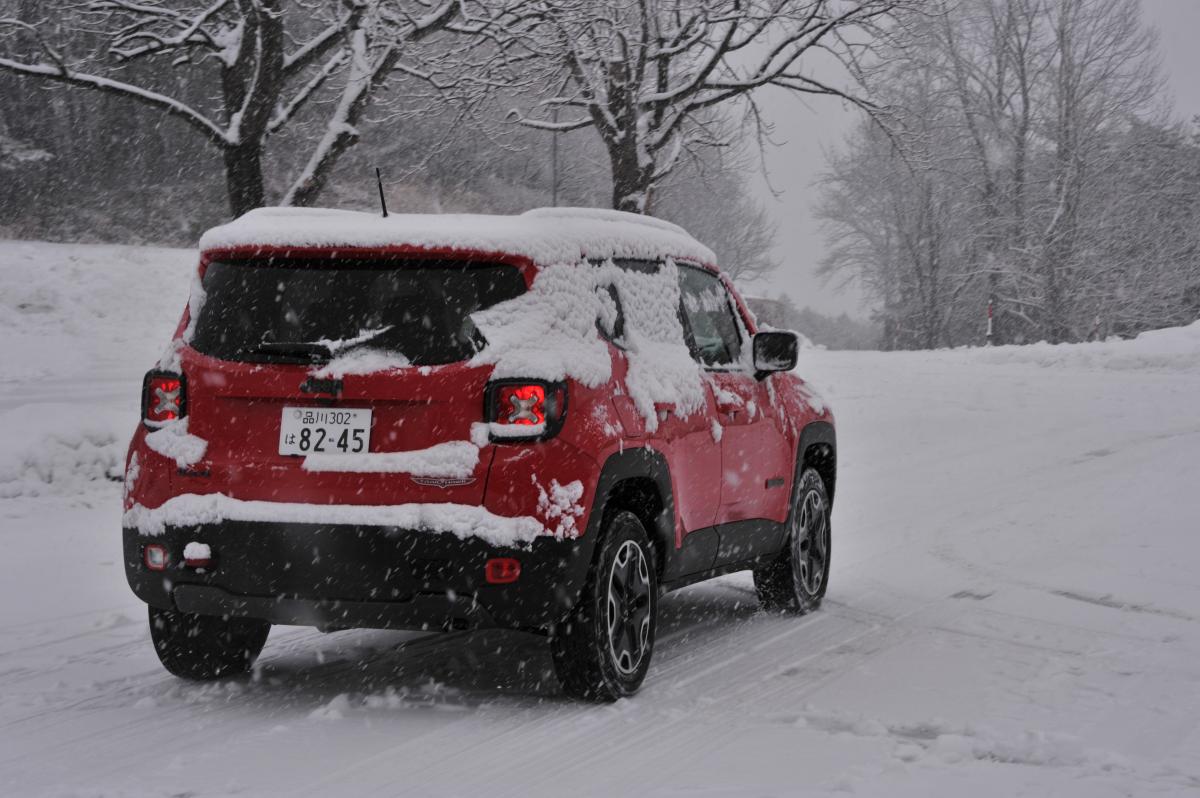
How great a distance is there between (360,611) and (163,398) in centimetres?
111

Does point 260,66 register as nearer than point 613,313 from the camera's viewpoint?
No

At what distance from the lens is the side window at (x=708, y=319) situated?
635 centimetres

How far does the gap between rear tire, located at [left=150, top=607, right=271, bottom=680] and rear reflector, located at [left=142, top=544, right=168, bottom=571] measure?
318mm

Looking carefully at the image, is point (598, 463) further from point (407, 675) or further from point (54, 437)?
point (54, 437)

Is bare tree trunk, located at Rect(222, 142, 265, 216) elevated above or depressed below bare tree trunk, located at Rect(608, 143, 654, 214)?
→ below

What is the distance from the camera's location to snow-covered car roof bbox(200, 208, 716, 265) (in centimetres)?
502

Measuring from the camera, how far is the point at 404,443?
4.86m

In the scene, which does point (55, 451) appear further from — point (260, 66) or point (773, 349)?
point (773, 349)

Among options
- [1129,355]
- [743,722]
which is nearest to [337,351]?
[743,722]

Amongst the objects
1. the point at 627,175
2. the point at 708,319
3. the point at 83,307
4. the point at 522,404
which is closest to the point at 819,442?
the point at 708,319

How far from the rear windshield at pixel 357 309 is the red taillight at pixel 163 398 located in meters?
0.16

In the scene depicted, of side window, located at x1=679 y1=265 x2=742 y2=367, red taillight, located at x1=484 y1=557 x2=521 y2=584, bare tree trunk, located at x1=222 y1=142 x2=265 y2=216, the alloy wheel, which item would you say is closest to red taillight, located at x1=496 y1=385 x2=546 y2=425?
Answer: red taillight, located at x1=484 y1=557 x2=521 y2=584

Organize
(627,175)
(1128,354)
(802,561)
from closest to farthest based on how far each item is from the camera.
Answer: (802,561)
(627,175)
(1128,354)

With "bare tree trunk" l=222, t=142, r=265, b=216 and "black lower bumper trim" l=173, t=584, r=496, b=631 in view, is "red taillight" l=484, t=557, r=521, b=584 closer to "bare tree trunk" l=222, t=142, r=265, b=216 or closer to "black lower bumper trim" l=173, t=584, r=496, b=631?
"black lower bumper trim" l=173, t=584, r=496, b=631
